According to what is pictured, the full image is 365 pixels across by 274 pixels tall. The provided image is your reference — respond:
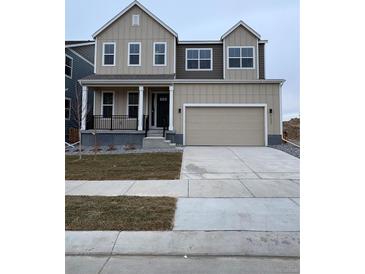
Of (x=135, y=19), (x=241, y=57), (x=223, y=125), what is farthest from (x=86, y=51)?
(x=223, y=125)

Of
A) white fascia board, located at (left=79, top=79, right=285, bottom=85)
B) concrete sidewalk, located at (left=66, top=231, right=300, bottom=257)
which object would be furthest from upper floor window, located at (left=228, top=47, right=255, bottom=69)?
concrete sidewalk, located at (left=66, top=231, right=300, bottom=257)

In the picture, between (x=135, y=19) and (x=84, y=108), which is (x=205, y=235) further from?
(x=135, y=19)

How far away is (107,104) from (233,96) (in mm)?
7996

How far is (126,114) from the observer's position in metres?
18.8

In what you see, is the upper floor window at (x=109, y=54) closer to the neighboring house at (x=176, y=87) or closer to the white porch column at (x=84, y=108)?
the neighboring house at (x=176, y=87)

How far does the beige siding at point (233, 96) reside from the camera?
17203 millimetres

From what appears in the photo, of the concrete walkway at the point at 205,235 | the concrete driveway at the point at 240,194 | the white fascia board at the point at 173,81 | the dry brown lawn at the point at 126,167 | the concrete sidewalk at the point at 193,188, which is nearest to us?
the concrete walkway at the point at 205,235

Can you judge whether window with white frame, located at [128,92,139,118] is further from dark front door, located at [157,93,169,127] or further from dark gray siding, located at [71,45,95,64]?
dark gray siding, located at [71,45,95,64]

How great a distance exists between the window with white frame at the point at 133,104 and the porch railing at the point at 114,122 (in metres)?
0.34

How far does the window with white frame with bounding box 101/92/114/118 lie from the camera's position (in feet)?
62.0

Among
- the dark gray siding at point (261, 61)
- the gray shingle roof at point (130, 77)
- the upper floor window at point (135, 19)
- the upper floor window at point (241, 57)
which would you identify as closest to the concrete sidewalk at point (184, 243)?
the gray shingle roof at point (130, 77)

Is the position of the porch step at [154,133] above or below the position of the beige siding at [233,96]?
below
